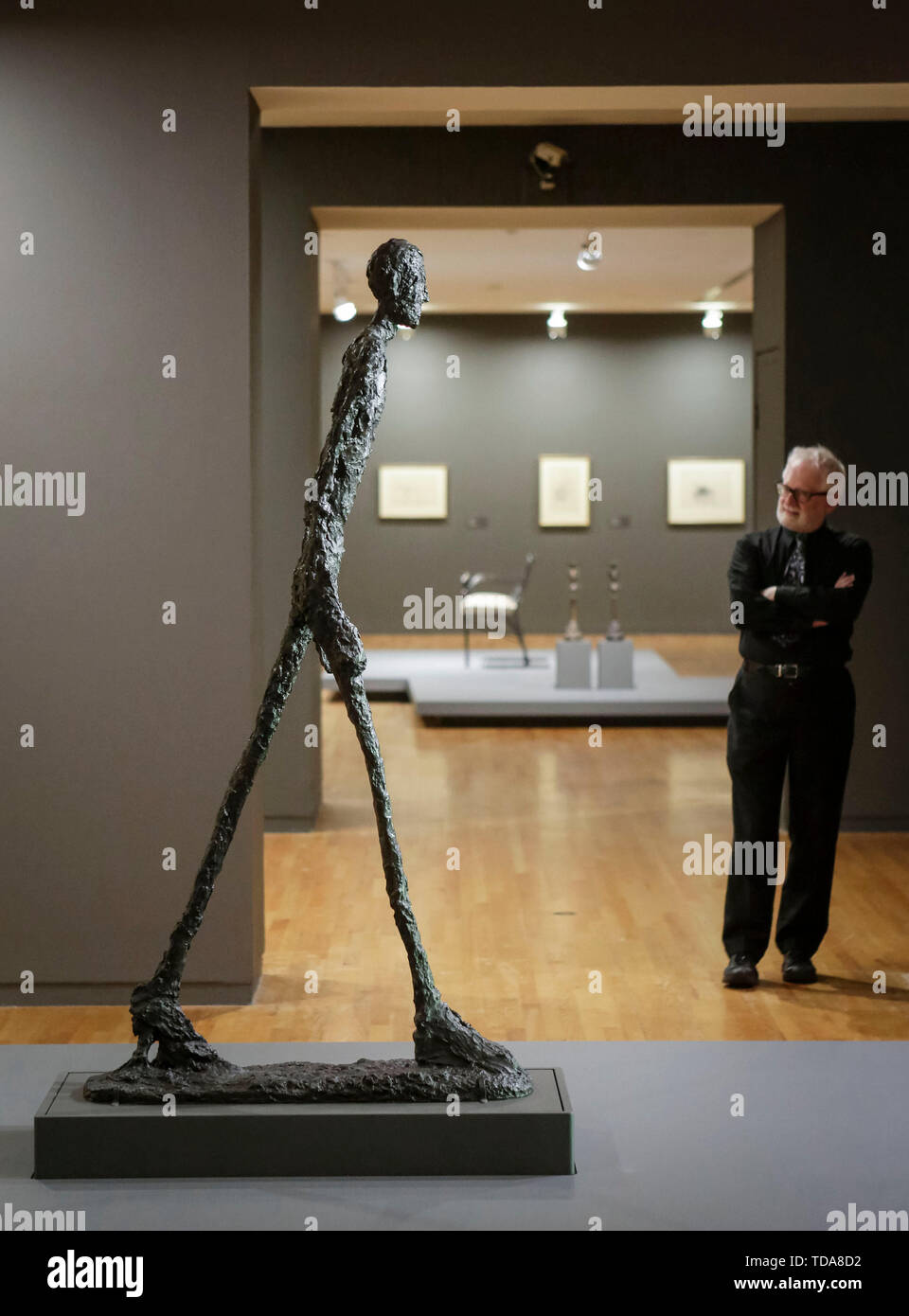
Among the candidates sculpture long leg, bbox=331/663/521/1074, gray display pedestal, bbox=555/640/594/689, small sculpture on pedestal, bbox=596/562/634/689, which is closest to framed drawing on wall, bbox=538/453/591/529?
small sculpture on pedestal, bbox=596/562/634/689

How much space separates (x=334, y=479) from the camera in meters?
3.56

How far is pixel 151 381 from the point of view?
15.8 ft

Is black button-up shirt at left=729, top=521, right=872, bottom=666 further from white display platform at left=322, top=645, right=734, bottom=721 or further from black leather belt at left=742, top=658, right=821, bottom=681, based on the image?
white display platform at left=322, top=645, right=734, bottom=721

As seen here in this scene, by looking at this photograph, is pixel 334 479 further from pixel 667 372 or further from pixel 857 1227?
pixel 667 372

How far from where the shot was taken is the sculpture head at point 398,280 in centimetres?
353

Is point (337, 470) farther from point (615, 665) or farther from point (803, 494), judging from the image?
point (615, 665)

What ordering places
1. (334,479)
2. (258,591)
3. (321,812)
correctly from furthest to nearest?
(321,812)
(258,591)
(334,479)

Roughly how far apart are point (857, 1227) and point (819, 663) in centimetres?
212

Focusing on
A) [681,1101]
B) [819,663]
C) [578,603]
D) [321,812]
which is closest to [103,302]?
[819,663]

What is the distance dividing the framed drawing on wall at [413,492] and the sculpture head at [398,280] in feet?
45.1

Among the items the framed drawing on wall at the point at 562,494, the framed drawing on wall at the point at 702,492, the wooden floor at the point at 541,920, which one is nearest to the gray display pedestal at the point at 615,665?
the wooden floor at the point at 541,920

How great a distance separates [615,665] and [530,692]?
704 mm

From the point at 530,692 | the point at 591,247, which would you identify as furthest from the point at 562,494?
the point at 591,247

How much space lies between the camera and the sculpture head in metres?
3.53
